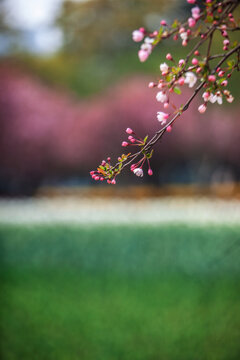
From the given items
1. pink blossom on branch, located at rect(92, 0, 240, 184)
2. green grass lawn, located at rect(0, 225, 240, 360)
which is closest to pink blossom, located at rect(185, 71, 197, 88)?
pink blossom on branch, located at rect(92, 0, 240, 184)

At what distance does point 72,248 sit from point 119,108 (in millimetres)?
6111

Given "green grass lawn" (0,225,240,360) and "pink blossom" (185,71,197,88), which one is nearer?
"pink blossom" (185,71,197,88)

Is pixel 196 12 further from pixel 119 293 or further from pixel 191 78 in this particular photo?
pixel 119 293

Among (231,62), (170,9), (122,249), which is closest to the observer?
(231,62)

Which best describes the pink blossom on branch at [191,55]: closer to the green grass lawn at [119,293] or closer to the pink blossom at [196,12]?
the pink blossom at [196,12]

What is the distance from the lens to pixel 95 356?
9.38ft

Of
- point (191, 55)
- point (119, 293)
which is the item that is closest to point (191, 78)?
point (191, 55)

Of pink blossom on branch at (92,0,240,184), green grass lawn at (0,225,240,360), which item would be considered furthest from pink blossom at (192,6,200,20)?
green grass lawn at (0,225,240,360)

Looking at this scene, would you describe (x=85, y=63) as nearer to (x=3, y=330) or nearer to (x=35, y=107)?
(x=35, y=107)

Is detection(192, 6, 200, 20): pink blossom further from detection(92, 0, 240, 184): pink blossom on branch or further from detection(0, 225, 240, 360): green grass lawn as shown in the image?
detection(0, 225, 240, 360): green grass lawn

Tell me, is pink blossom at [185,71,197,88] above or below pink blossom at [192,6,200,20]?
below

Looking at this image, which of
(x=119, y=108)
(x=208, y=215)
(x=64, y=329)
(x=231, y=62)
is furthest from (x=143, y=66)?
(x=231, y=62)

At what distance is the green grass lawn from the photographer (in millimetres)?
2959

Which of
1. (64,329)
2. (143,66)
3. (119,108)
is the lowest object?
(64,329)
